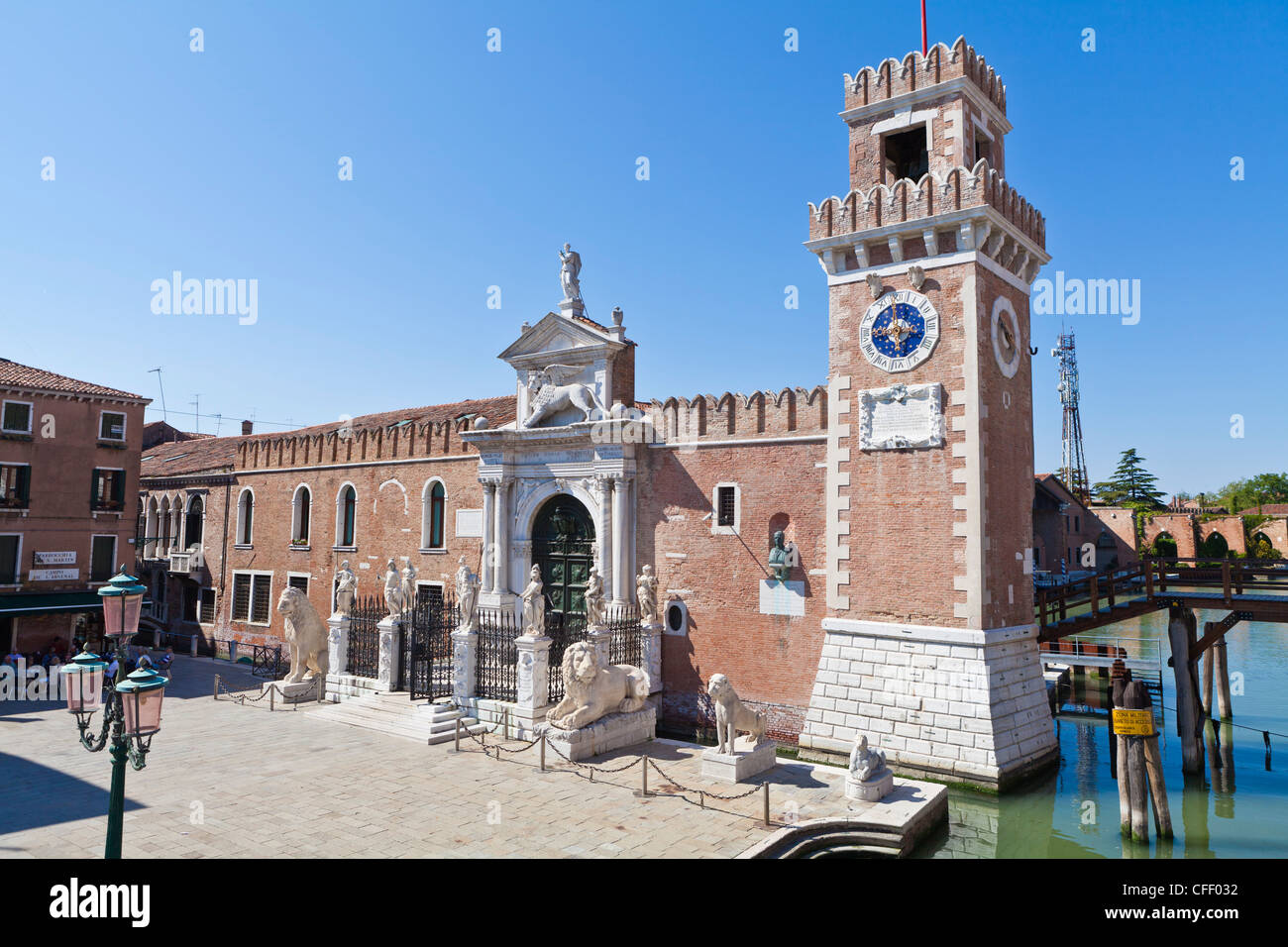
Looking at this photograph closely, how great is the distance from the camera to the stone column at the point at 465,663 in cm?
1692

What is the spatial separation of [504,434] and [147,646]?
20.0 metres

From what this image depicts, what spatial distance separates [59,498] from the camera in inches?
977

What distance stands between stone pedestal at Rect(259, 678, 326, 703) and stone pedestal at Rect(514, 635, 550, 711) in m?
6.82

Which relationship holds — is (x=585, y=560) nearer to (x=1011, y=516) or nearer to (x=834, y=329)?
(x=834, y=329)

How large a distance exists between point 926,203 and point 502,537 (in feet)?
42.6

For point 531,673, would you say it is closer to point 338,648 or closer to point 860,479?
point 338,648

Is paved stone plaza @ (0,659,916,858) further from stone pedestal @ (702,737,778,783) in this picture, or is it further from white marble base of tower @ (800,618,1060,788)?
white marble base of tower @ (800,618,1060,788)

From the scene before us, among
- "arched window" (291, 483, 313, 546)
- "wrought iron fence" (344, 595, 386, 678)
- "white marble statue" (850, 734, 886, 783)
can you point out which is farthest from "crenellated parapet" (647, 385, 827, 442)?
"arched window" (291, 483, 313, 546)

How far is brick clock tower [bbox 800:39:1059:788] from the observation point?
559 inches

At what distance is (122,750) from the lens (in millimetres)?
7094

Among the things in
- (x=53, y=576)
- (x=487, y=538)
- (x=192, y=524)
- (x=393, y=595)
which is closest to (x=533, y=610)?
(x=393, y=595)

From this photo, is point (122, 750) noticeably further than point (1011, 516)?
No

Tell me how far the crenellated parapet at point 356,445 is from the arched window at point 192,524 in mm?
3113
